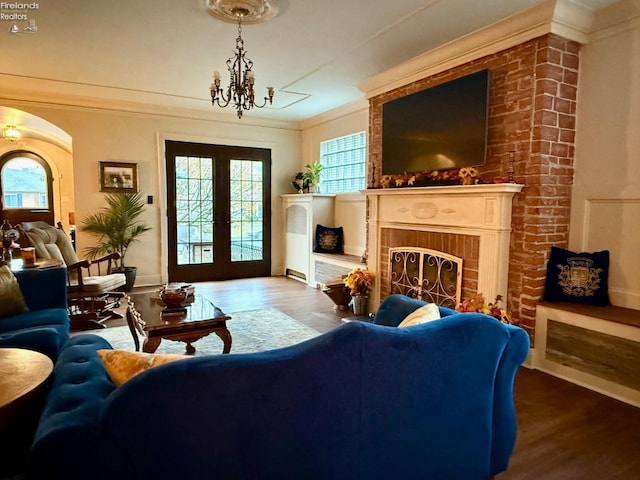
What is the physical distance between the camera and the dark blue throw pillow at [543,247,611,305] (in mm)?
3021

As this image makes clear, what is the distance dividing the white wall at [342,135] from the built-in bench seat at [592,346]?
302 cm

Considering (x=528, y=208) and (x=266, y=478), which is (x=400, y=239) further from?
(x=266, y=478)

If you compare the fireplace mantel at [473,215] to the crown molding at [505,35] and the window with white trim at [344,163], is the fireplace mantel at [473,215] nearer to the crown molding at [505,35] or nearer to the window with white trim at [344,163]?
the crown molding at [505,35]

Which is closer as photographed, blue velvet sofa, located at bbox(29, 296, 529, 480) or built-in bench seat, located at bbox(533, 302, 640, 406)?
blue velvet sofa, located at bbox(29, 296, 529, 480)

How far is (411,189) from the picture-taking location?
4.06m

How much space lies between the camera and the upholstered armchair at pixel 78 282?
13.6 ft

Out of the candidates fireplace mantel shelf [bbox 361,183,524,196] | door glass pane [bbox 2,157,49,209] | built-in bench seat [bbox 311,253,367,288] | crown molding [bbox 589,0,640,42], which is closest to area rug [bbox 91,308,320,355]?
built-in bench seat [bbox 311,253,367,288]

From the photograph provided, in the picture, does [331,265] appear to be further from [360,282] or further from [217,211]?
[217,211]

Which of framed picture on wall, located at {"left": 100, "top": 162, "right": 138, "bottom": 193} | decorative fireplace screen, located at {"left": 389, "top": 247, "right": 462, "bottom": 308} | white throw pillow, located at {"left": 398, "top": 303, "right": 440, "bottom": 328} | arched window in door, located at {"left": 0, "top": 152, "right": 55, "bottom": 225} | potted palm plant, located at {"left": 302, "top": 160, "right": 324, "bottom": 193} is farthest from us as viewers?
arched window in door, located at {"left": 0, "top": 152, "right": 55, "bottom": 225}

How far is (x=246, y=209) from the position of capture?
6941 millimetres

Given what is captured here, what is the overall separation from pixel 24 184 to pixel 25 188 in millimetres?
90

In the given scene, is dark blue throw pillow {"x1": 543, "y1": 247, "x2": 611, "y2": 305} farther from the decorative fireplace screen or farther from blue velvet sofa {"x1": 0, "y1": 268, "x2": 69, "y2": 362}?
blue velvet sofa {"x1": 0, "y1": 268, "x2": 69, "y2": 362}

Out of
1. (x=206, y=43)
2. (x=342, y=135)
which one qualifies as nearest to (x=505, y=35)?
(x=206, y=43)

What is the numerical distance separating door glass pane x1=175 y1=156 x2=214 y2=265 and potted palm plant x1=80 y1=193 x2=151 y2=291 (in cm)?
69
